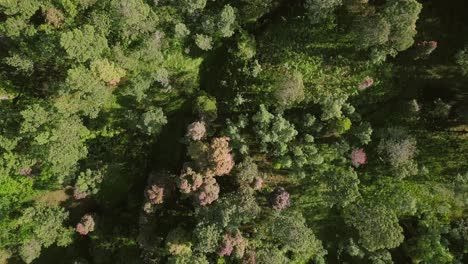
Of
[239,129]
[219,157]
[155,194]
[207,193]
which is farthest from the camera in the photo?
[239,129]

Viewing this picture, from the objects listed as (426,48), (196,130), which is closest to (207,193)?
(196,130)

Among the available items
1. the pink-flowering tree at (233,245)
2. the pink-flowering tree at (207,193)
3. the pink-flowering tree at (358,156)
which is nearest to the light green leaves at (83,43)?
the pink-flowering tree at (207,193)

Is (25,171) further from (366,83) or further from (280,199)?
(366,83)

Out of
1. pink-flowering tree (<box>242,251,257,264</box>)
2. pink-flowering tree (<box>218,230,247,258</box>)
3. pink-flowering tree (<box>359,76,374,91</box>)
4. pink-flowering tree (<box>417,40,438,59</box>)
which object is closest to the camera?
pink-flowering tree (<box>417,40,438,59</box>)

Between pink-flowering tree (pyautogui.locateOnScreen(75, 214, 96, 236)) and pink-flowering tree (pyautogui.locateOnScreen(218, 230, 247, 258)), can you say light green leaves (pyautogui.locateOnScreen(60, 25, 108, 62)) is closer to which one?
pink-flowering tree (pyautogui.locateOnScreen(75, 214, 96, 236))

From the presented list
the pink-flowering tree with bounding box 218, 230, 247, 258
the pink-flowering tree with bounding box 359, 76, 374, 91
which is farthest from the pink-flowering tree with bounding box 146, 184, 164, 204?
the pink-flowering tree with bounding box 359, 76, 374, 91

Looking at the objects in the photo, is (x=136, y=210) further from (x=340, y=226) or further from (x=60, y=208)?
(x=340, y=226)
